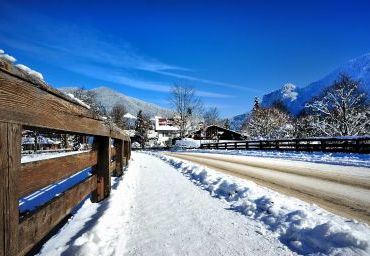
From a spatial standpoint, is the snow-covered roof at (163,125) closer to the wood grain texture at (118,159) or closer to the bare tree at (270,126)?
the bare tree at (270,126)

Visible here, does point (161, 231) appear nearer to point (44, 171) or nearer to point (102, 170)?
point (44, 171)

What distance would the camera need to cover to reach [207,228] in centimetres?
448

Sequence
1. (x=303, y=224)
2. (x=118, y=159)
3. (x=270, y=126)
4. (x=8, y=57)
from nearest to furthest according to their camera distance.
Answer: (x=8, y=57), (x=303, y=224), (x=118, y=159), (x=270, y=126)

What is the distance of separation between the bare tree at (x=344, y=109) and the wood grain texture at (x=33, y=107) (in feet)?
117

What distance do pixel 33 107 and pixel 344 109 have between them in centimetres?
3791

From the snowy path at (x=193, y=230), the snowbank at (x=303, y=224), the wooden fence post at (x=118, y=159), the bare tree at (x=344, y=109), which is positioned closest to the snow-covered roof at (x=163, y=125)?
the bare tree at (x=344, y=109)

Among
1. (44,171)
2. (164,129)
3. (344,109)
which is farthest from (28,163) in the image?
(164,129)

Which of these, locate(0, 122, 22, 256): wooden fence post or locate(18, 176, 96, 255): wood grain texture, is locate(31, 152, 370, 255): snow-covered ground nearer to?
locate(18, 176, 96, 255): wood grain texture

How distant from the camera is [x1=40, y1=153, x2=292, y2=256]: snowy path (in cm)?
362

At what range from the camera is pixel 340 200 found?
6355 mm

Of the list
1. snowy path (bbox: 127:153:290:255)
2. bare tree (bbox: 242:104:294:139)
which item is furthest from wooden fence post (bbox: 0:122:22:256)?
bare tree (bbox: 242:104:294:139)

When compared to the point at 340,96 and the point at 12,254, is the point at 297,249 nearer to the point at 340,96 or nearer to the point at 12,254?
the point at 12,254

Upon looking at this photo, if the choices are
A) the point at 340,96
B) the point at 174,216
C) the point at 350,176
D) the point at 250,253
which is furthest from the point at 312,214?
the point at 340,96

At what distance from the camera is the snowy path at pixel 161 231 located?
11.9ft
